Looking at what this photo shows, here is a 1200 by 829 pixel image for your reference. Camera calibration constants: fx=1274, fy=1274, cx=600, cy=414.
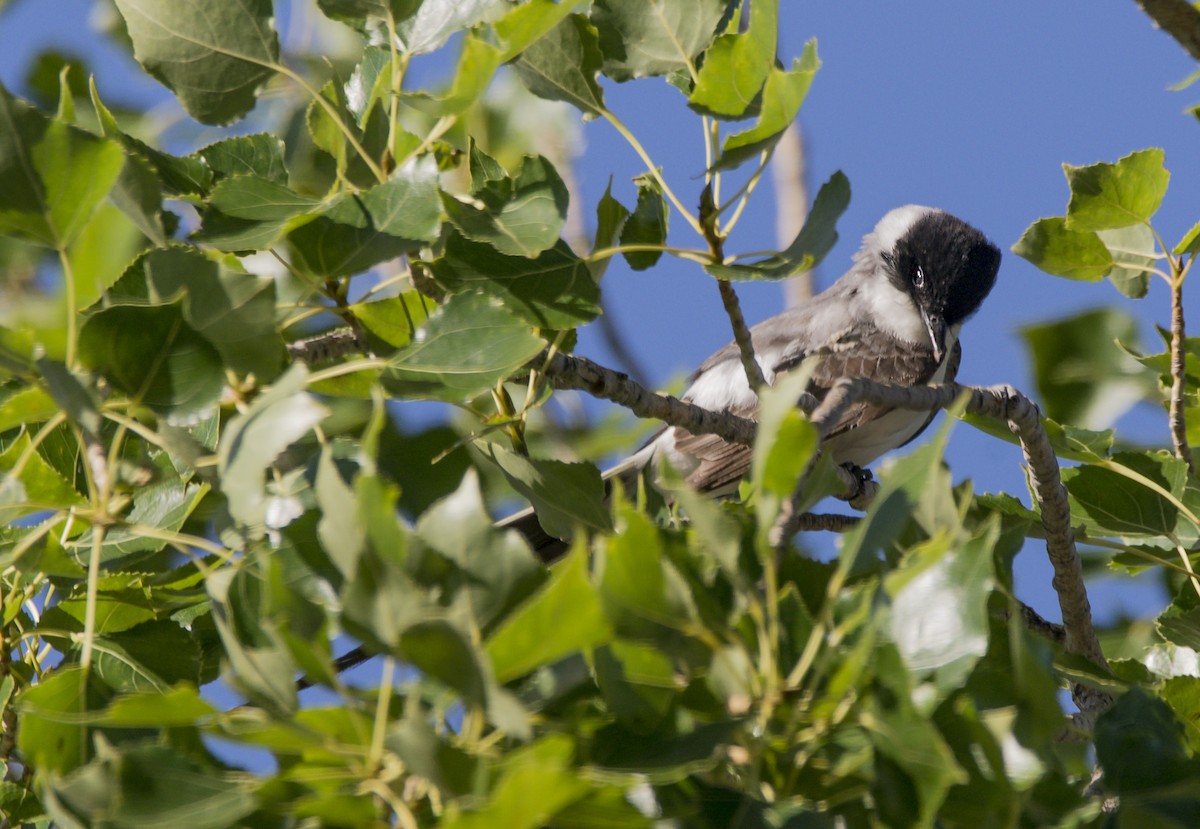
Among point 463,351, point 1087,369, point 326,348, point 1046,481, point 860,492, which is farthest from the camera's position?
point 860,492

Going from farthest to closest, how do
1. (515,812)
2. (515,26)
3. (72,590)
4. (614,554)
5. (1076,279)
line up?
1. (1076,279)
2. (72,590)
3. (515,26)
4. (614,554)
5. (515,812)

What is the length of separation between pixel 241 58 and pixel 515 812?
1.54m

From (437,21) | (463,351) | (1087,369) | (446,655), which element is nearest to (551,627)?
(446,655)

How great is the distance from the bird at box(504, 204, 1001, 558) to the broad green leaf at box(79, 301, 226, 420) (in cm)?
338

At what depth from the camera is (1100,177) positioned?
104 inches

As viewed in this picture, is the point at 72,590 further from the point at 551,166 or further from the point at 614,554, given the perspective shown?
the point at 614,554

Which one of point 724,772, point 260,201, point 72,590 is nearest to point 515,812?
point 724,772

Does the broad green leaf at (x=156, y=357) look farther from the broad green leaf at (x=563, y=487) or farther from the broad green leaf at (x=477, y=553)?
the broad green leaf at (x=477, y=553)

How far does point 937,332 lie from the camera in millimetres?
5316

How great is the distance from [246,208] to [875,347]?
397 cm

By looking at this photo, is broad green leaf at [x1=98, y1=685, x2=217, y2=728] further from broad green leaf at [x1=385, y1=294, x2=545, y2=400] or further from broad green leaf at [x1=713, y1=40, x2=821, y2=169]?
broad green leaf at [x1=713, y1=40, x2=821, y2=169]

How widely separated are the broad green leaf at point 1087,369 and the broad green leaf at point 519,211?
185cm

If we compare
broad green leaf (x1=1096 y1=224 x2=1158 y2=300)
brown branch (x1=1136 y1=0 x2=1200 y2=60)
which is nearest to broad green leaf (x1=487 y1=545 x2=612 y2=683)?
brown branch (x1=1136 y1=0 x2=1200 y2=60)

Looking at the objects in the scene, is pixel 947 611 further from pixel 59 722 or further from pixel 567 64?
pixel 567 64
